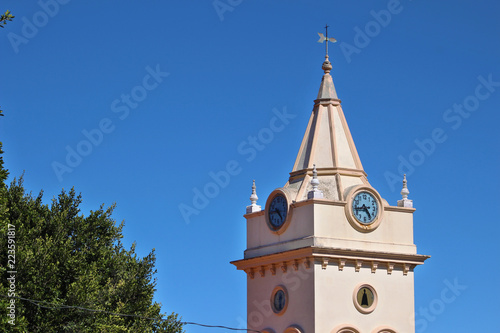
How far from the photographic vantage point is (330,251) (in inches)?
1842

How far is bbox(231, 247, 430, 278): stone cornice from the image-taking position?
46.8 m

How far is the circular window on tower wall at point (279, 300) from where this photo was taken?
48.4m

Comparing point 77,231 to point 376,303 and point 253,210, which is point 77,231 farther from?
point 376,303

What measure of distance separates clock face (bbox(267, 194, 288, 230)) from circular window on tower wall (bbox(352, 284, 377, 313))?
15.5ft

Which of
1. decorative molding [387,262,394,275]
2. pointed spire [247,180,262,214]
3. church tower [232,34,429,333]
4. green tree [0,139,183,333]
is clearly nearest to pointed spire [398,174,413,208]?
church tower [232,34,429,333]

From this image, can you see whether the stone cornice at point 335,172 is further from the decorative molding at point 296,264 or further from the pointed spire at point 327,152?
the decorative molding at point 296,264

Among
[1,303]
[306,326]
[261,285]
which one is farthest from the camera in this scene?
[261,285]

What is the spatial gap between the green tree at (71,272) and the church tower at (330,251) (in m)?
4.90

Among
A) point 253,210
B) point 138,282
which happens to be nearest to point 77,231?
point 138,282

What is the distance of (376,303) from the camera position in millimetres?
47781

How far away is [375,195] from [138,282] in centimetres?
1148

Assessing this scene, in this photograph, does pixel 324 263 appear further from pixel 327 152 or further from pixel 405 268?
pixel 327 152

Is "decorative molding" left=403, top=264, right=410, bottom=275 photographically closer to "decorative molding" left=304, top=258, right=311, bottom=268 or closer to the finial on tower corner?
"decorative molding" left=304, top=258, right=311, bottom=268

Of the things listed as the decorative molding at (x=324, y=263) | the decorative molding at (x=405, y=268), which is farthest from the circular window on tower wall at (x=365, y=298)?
the decorative molding at (x=405, y=268)
